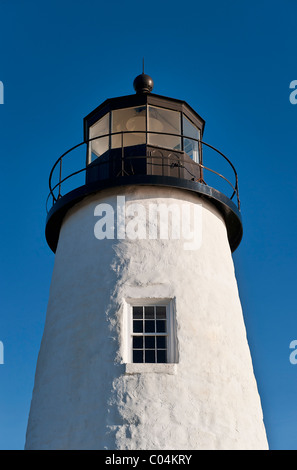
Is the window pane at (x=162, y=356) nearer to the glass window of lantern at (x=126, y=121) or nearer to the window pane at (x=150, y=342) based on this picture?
the window pane at (x=150, y=342)

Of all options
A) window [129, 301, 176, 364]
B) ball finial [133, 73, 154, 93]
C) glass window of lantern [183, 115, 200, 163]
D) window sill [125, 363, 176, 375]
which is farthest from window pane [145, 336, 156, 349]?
ball finial [133, 73, 154, 93]

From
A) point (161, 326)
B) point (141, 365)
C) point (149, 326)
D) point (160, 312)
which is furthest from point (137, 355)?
point (160, 312)

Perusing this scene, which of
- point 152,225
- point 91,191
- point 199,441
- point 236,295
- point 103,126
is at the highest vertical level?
point 103,126

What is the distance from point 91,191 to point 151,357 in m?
3.58

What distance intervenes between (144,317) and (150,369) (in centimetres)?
104

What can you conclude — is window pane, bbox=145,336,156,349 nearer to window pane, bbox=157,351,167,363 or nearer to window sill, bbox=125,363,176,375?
window pane, bbox=157,351,167,363

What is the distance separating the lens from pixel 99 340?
10.9 m

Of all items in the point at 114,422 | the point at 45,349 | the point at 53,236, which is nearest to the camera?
the point at 114,422

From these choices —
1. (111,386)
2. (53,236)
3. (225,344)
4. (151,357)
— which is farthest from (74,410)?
(53,236)

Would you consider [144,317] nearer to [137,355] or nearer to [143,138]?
[137,355]

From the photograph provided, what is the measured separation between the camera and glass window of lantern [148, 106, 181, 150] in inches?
547

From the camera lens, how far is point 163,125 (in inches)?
557

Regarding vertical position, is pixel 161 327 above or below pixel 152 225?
below

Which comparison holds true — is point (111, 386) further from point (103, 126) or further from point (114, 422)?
point (103, 126)
